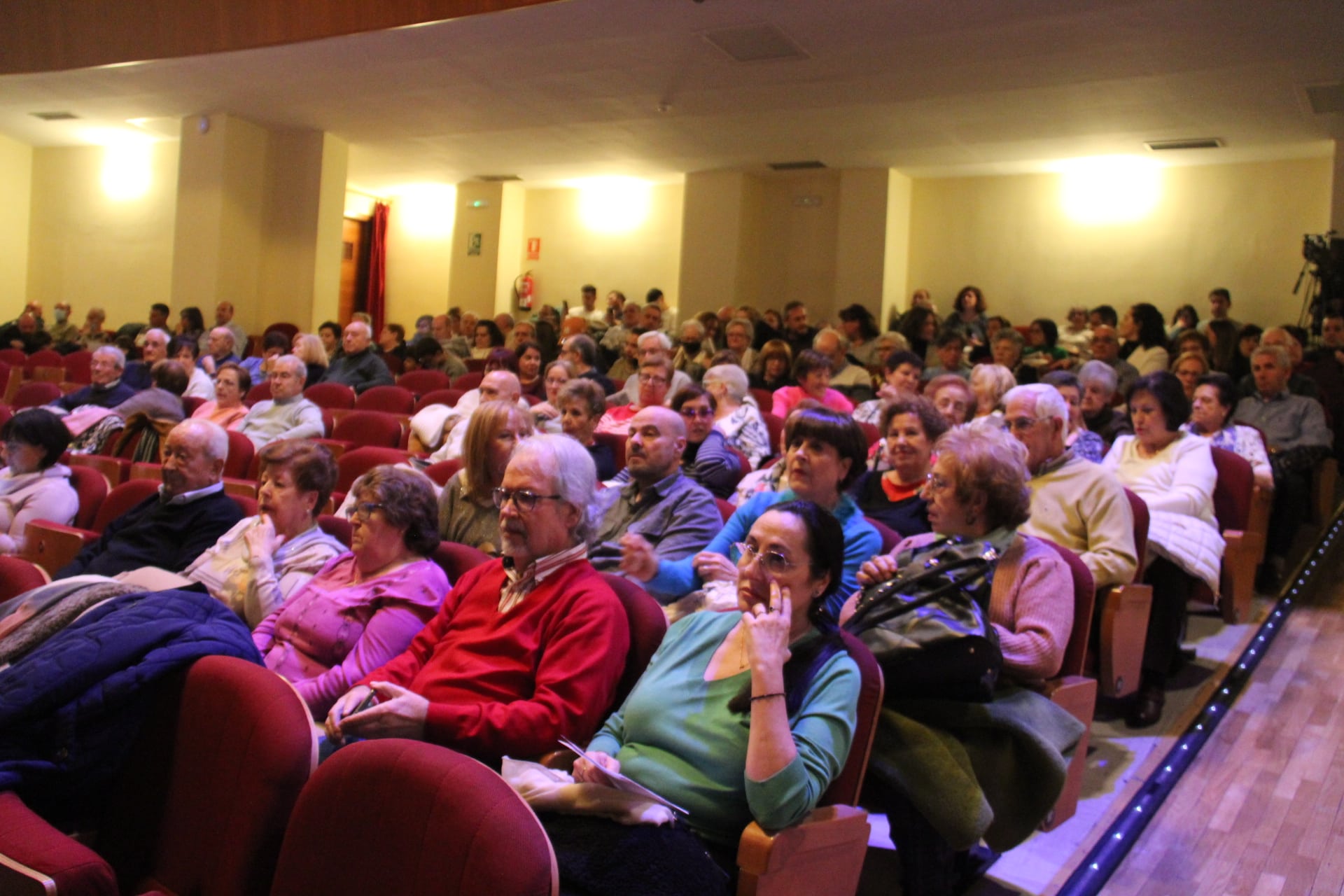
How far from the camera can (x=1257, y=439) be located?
372 centimetres

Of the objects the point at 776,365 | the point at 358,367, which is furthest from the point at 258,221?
the point at 776,365

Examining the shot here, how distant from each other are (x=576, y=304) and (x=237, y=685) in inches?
370

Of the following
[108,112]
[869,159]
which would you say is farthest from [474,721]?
[108,112]

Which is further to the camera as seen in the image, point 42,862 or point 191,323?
point 191,323

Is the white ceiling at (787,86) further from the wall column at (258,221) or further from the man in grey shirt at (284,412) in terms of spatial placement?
the man in grey shirt at (284,412)

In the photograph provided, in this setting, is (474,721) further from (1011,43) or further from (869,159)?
(869,159)

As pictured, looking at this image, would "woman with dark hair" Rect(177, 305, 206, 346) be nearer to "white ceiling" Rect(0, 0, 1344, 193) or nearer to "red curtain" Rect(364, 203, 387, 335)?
"white ceiling" Rect(0, 0, 1344, 193)

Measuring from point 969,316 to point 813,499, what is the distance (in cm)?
587

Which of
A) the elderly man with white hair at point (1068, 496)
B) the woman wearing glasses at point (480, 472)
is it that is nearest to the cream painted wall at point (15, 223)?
the woman wearing glasses at point (480, 472)

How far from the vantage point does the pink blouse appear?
6.15 feet

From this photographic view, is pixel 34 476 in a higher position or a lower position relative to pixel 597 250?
lower

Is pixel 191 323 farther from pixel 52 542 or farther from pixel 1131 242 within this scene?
pixel 1131 242

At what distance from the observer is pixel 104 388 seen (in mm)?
5027

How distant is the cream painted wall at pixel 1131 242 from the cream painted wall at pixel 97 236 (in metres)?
7.11
